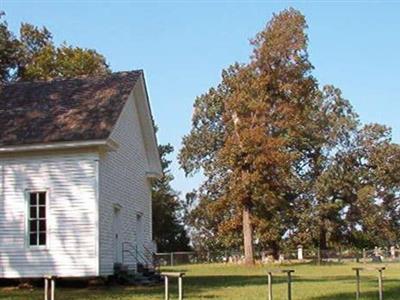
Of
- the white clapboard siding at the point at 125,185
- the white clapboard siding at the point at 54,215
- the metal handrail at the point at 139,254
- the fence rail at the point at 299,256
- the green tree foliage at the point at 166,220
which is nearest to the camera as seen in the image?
the white clapboard siding at the point at 54,215

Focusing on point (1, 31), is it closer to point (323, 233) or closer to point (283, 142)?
point (283, 142)

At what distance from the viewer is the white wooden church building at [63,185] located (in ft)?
82.7

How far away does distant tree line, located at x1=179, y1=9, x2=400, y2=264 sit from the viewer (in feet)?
165

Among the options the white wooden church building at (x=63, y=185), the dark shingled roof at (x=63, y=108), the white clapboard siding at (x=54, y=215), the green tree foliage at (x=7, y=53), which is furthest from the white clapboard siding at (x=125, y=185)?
the green tree foliage at (x=7, y=53)

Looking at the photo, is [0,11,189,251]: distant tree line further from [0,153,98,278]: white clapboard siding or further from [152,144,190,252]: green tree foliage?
[152,144,190,252]: green tree foliage

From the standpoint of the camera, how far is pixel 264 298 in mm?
19031

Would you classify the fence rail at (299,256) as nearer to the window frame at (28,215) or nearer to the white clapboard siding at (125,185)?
the white clapboard siding at (125,185)

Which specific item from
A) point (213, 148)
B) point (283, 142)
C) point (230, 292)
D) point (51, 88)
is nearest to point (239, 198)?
point (283, 142)

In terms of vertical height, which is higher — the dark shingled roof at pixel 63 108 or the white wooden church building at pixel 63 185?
the dark shingled roof at pixel 63 108

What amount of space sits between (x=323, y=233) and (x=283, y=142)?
18.7m

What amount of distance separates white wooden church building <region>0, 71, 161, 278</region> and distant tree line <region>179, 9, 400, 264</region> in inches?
906

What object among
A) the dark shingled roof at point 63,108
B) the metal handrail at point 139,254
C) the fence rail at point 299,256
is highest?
the dark shingled roof at point 63,108

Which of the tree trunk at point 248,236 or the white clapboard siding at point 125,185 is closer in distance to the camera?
the white clapboard siding at point 125,185

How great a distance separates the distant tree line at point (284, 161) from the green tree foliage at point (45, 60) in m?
10.8
